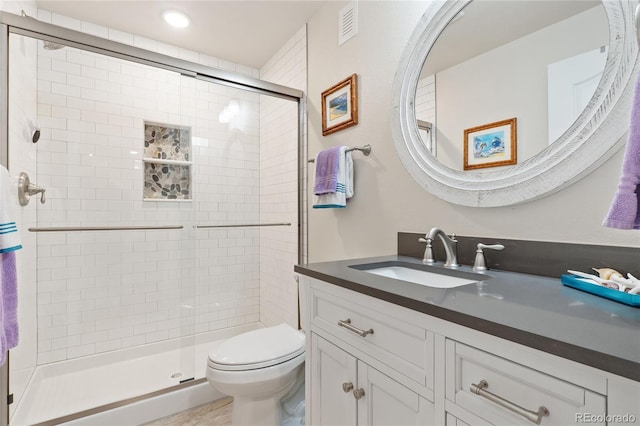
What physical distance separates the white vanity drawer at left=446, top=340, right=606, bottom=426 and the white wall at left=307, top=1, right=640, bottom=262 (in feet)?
1.89

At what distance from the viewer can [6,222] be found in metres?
1.15

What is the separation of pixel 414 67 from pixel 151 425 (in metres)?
2.27

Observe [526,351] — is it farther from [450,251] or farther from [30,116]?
[30,116]

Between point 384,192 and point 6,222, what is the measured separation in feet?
5.06

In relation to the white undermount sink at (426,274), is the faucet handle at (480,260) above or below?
above

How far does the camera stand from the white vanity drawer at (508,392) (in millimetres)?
499

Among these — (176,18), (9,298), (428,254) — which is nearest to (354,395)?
(428,254)

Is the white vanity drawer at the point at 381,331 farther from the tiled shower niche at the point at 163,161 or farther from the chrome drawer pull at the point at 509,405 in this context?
the tiled shower niche at the point at 163,161

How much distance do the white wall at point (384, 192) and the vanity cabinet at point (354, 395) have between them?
0.65 m

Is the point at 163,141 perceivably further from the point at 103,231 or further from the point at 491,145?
the point at 491,145

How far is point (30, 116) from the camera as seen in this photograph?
193 centimetres

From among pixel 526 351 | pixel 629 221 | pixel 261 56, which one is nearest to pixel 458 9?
pixel 629 221

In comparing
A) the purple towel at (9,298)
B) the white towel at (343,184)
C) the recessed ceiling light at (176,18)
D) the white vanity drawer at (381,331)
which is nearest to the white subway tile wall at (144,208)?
the recessed ceiling light at (176,18)

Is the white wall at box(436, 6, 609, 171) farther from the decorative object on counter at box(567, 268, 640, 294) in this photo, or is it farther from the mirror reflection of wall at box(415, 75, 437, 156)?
the decorative object on counter at box(567, 268, 640, 294)
